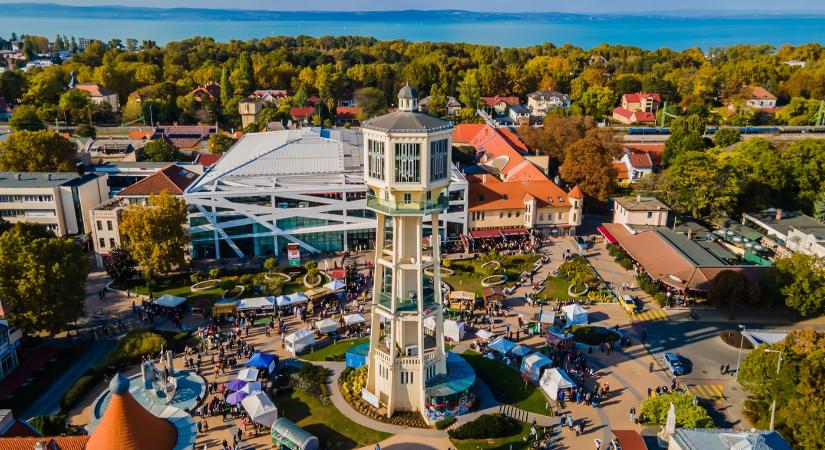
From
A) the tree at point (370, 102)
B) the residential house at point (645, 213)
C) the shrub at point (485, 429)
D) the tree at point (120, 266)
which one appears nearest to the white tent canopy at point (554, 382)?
the shrub at point (485, 429)

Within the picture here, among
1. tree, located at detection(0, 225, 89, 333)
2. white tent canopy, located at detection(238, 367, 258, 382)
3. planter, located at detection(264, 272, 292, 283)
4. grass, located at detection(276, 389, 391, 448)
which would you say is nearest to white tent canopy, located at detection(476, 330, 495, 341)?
grass, located at detection(276, 389, 391, 448)

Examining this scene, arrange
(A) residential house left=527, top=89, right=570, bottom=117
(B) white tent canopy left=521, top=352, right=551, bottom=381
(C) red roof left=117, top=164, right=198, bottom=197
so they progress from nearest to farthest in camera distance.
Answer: (B) white tent canopy left=521, top=352, right=551, bottom=381 → (C) red roof left=117, top=164, right=198, bottom=197 → (A) residential house left=527, top=89, right=570, bottom=117

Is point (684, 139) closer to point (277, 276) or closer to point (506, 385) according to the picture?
point (506, 385)

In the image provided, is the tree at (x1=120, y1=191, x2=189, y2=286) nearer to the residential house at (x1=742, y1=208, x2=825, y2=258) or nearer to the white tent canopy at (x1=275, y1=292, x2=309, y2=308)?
the white tent canopy at (x1=275, y1=292, x2=309, y2=308)

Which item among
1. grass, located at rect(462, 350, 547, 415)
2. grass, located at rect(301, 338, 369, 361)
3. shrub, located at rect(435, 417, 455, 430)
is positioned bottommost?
shrub, located at rect(435, 417, 455, 430)

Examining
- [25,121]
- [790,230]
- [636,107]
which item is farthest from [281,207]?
[636,107]
